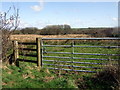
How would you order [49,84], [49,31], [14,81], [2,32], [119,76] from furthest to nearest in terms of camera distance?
[49,31] < [2,32] < [14,81] < [49,84] < [119,76]

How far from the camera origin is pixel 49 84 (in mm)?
5496

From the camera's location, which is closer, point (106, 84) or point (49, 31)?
point (106, 84)

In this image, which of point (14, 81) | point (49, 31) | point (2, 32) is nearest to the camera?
point (14, 81)

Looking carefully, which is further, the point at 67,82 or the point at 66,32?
the point at 66,32

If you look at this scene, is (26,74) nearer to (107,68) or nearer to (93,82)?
(93,82)

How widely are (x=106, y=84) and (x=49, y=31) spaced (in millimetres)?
29748

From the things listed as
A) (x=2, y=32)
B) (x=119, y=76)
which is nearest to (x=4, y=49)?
(x=2, y=32)

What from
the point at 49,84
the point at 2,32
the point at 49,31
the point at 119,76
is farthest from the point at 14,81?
the point at 49,31

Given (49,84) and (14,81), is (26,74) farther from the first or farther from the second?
(49,84)

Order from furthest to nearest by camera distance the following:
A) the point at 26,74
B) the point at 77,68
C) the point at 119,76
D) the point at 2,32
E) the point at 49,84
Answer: the point at 77,68, the point at 2,32, the point at 26,74, the point at 49,84, the point at 119,76

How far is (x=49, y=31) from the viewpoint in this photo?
34750 millimetres

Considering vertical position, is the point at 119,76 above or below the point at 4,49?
below

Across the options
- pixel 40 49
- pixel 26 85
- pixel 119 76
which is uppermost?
pixel 40 49

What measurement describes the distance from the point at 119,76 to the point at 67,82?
1495 millimetres
